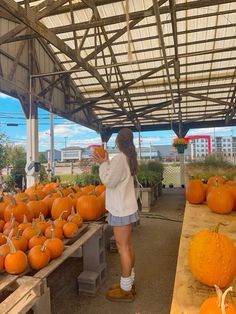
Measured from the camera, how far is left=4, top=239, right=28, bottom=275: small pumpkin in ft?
5.05

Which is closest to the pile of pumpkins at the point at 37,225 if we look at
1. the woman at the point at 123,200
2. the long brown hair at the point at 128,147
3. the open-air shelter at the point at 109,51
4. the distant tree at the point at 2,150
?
the woman at the point at 123,200

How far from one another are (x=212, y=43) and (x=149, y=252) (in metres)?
6.18

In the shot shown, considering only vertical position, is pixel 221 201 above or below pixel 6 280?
above

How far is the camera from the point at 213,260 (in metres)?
1.00

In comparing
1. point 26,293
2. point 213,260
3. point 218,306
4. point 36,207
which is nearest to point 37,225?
point 36,207

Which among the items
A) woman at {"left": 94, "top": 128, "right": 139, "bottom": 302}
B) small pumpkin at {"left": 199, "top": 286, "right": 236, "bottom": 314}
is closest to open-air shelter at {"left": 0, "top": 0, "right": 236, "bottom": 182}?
woman at {"left": 94, "top": 128, "right": 139, "bottom": 302}

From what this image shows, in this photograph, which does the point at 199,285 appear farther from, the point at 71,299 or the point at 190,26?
the point at 190,26

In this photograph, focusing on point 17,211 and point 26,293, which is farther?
point 17,211

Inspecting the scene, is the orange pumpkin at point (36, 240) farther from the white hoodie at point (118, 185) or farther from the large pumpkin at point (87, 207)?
the large pumpkin at point (87, 207)

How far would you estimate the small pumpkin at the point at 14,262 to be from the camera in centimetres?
154

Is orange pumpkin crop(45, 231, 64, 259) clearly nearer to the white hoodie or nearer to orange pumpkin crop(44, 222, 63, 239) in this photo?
orange pumpkin crop(44, 222, 63, 239)

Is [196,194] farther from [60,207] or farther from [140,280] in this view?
[60,207]

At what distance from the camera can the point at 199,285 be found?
1.02 metres

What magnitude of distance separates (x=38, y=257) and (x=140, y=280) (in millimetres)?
1547
